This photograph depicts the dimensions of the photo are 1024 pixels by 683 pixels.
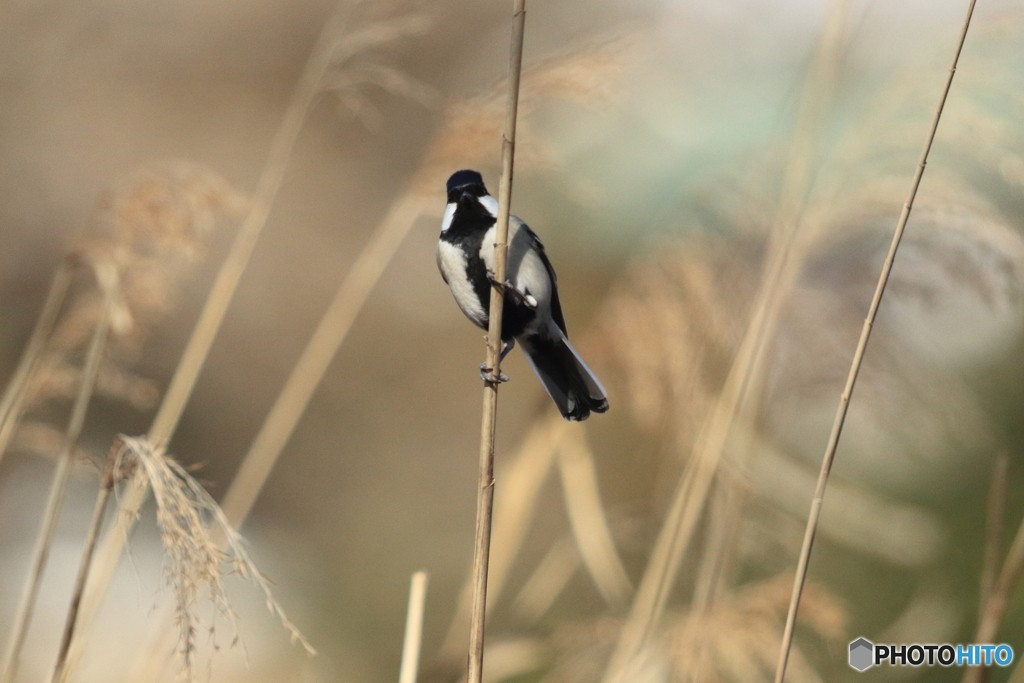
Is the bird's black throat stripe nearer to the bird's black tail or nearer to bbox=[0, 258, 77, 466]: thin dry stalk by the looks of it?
the bird's black tail

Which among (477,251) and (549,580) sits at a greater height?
(477,251)

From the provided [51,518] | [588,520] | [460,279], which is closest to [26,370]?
[51,518]

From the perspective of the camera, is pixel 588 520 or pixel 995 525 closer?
pixel 995 525

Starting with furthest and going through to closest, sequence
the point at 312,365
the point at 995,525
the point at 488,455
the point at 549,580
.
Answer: the point at 549,580
the point at 312,365
the point at 995,525
the point at 488,455

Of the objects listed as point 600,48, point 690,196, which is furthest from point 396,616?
point 600,48

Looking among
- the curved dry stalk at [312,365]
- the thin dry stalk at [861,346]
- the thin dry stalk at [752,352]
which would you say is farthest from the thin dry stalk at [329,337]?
the thin dry stalk at [861,346]

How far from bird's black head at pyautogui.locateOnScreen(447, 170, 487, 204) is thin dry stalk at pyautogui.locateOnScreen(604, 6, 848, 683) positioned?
2.24 ft

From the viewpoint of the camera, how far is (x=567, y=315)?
3771 millimetres

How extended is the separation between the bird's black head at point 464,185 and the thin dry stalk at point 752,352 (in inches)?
26.9

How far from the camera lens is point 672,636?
6.18 ft

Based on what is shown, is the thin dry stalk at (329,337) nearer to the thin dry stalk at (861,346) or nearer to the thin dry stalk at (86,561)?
the thin dry stalk at (86,561)

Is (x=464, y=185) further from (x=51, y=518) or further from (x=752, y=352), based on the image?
(x=51, y=518)

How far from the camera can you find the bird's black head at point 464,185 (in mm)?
1828

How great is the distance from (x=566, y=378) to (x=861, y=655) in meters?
1.10
